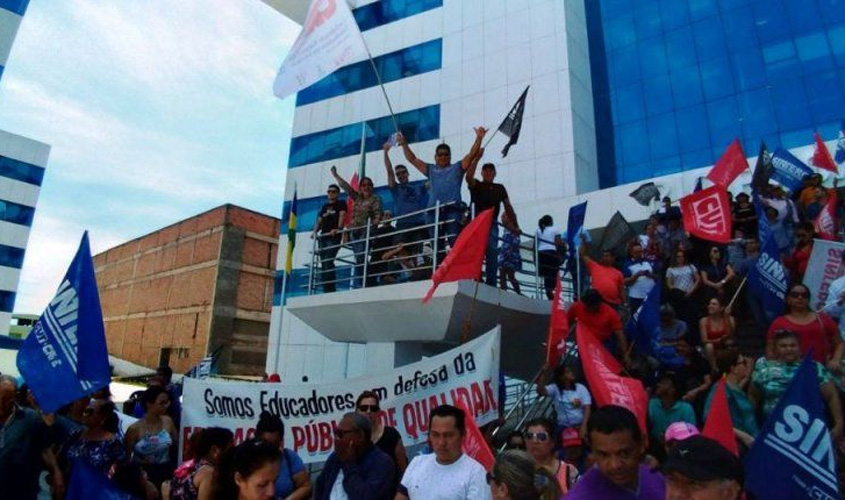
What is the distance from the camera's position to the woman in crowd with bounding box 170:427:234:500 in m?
3.45

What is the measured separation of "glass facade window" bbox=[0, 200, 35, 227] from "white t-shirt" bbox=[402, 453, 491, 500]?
50955mm

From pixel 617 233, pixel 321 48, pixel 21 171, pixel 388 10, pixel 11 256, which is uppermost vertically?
pixel 21 171

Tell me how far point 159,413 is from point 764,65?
57.1ft

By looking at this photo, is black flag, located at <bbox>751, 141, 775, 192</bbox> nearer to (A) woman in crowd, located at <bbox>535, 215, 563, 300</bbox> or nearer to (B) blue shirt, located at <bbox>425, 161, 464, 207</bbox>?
(A) woman in crowd, located at <bbox>535, 215, 563, 300</bbox>

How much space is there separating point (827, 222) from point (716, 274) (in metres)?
1.74

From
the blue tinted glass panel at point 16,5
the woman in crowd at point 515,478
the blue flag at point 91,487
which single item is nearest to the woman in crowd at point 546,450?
the woman in crowd at point 515,478

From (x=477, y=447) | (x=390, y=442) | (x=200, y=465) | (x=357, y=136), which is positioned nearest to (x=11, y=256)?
(x=357, y=136)

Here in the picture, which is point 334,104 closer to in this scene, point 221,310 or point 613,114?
point 613,114

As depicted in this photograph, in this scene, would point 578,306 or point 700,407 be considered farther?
point 578,306

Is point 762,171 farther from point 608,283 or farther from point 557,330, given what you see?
point 557,330

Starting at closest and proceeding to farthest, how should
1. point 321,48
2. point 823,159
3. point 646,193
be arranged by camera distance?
point 321,48 < point 823,159 < point 646,193

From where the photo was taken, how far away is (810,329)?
5461 millimetres

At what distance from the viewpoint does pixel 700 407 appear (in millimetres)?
6059

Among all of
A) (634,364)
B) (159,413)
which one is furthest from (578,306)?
(159,413)
